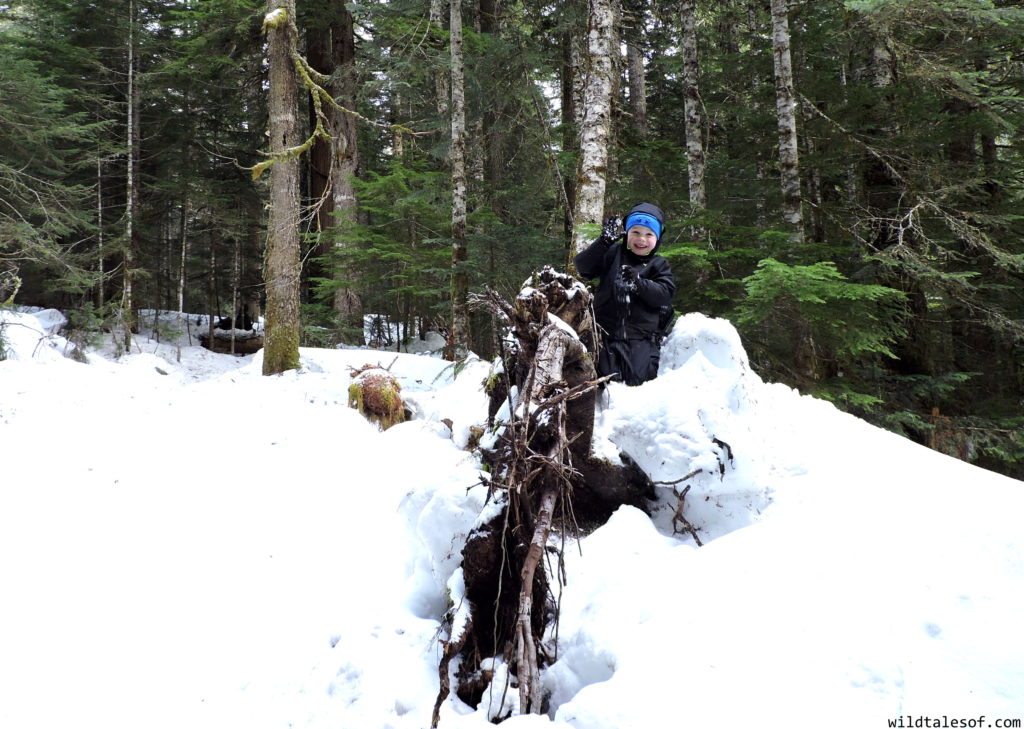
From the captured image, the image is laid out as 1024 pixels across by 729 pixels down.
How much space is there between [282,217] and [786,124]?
25.3 ft

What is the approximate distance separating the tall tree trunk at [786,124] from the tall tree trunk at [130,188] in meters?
16.0

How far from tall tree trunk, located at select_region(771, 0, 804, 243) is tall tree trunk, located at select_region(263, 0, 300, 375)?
7220 mm

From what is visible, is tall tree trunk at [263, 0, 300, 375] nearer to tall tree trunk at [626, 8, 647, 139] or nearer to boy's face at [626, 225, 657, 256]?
boy's face at [626, 225, 657, 256]

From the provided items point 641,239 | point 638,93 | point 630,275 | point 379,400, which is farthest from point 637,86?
point 630,275

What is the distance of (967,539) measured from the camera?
2369 millimetres

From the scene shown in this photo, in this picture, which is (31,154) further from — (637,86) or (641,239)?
(641,239)

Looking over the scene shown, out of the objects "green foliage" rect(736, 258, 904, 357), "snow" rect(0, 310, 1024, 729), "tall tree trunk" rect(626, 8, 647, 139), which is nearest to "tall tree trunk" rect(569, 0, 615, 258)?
"green foliage" rect(736, 258, 904, 357)

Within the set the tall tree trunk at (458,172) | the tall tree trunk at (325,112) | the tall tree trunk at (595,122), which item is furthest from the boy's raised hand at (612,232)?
the tall tree trunk at (325,112)

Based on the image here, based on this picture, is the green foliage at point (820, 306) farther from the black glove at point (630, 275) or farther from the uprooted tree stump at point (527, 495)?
the uprooted tree stump at point (527, 495)

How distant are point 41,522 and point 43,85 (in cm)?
1237

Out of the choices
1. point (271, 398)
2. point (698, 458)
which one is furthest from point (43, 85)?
point (698, 458)

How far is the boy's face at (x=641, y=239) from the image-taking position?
4.03 metres

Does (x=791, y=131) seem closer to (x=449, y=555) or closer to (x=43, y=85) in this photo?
(x=449, y=555)

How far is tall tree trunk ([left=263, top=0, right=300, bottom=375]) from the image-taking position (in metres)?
7.94
